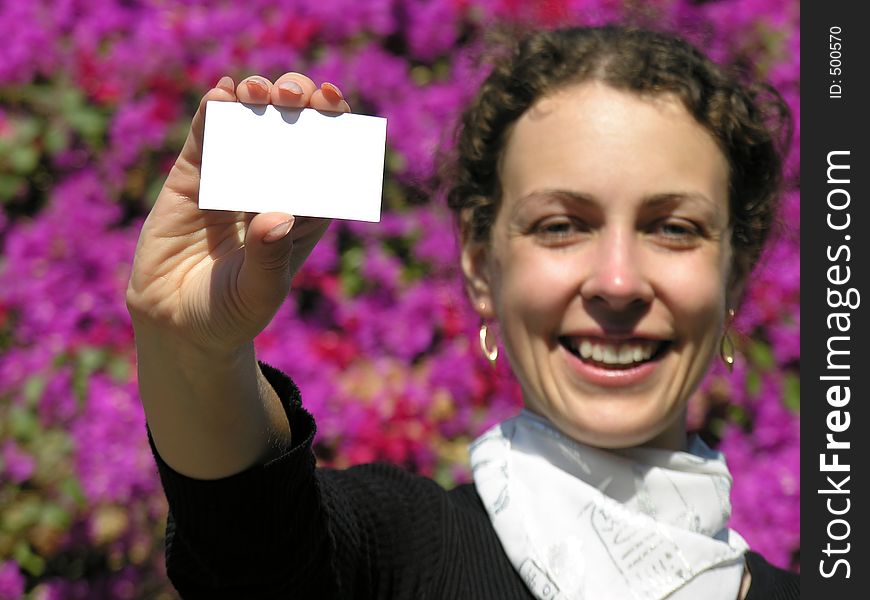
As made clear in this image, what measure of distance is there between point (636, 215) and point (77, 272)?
1.56m

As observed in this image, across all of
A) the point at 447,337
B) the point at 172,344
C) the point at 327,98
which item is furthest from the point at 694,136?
the point at 447,337

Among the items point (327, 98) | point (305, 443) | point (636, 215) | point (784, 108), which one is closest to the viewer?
point (327, 98)

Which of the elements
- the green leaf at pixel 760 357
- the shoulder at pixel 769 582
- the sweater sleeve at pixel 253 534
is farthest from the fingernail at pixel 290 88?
the green leaf at pixel 760 357

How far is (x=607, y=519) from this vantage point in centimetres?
147

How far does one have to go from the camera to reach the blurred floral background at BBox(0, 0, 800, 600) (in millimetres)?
2322

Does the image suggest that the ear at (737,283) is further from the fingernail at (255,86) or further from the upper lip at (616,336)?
Answer: the fingernail at (255,86)

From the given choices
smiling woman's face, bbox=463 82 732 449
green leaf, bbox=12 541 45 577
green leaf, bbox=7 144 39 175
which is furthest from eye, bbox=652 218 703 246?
green leaf, bbox=7 144 39 175

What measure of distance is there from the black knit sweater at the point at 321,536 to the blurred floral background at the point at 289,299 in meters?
0.83

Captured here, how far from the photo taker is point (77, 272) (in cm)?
247

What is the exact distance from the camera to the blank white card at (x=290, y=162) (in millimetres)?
1057

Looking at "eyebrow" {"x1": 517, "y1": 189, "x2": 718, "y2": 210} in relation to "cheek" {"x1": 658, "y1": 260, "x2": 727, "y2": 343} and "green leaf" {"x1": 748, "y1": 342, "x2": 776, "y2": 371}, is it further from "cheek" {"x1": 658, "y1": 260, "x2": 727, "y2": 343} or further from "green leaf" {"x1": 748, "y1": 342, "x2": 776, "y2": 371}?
"green leaf" {"x1": 748, "y1": 342, "x2": 776, "y2": 371}

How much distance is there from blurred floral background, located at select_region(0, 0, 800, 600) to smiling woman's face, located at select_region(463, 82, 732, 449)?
713 millimetres

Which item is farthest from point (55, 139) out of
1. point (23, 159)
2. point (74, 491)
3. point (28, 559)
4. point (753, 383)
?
point (753, 383)

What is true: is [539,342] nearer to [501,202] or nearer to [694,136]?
[501,202]
